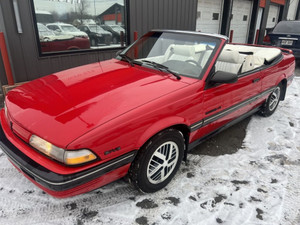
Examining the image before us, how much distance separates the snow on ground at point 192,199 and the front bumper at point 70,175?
0.41 meters

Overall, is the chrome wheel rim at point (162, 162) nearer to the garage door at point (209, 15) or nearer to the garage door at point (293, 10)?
the garage door at point (209, 15)

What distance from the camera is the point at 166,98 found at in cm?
218

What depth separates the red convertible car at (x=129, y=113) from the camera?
5.87 feet

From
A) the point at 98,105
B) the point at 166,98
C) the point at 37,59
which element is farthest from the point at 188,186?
the point at 37,59

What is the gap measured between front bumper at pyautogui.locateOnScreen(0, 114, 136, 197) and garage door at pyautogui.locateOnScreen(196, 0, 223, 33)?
8.78 metres

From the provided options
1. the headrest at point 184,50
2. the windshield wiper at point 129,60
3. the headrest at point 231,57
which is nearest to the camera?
the headrest at point 184,50

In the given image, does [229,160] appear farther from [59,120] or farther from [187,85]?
[59,120]

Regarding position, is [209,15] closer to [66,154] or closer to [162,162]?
[162,162]

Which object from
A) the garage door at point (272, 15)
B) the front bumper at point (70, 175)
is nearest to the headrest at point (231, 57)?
the front bumper at point (70, 175)

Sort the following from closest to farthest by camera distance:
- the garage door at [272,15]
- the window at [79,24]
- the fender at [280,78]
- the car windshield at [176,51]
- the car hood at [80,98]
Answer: the car hood at [80,98] < the car windshield at [176,51] < the fender at [280,78] < the window at [79,24] < the garage door at [272,15]

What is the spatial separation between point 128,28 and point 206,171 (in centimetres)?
504

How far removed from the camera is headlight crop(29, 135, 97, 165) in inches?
68.1

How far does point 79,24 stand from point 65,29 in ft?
1.30

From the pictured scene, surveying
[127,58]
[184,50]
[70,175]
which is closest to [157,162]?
[70,175]
